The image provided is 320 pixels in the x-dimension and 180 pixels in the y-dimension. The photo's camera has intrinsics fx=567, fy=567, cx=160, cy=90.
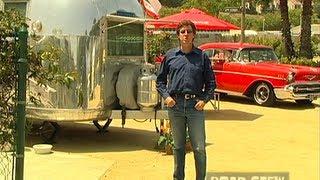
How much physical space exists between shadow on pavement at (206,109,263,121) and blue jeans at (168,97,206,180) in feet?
22.6

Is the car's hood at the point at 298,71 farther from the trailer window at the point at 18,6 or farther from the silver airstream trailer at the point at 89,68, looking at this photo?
the trailer window at the point at 18,6

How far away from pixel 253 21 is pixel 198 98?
219 ft

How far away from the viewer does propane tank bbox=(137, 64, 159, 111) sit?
8.92m

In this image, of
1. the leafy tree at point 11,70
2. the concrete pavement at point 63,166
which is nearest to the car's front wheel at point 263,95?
the concrete pavement at point 63,166

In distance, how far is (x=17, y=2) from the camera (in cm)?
931

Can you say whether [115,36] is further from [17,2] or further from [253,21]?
[253,21]

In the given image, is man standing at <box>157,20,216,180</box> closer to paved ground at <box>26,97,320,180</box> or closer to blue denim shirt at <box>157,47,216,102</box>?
blue denim shirt at <box>157,47,216,102</box>

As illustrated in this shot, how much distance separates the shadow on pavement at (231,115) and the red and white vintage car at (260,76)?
1.31m

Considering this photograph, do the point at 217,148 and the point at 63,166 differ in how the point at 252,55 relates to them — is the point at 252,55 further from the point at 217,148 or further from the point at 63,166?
the point at 63,166

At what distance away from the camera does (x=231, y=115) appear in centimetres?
1333

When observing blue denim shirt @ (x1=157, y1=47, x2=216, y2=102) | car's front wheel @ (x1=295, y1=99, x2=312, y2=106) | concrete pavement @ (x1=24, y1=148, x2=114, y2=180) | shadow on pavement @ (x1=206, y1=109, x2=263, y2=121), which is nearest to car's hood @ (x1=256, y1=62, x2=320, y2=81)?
car's front wheel @ (x1=295, y1=99, x2=312, y2=106)

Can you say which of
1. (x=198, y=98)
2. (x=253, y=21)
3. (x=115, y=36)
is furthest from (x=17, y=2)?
(x=253, y=21)

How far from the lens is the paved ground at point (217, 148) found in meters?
7.68

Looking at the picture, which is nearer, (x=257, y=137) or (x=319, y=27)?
(x=257, y=137)
